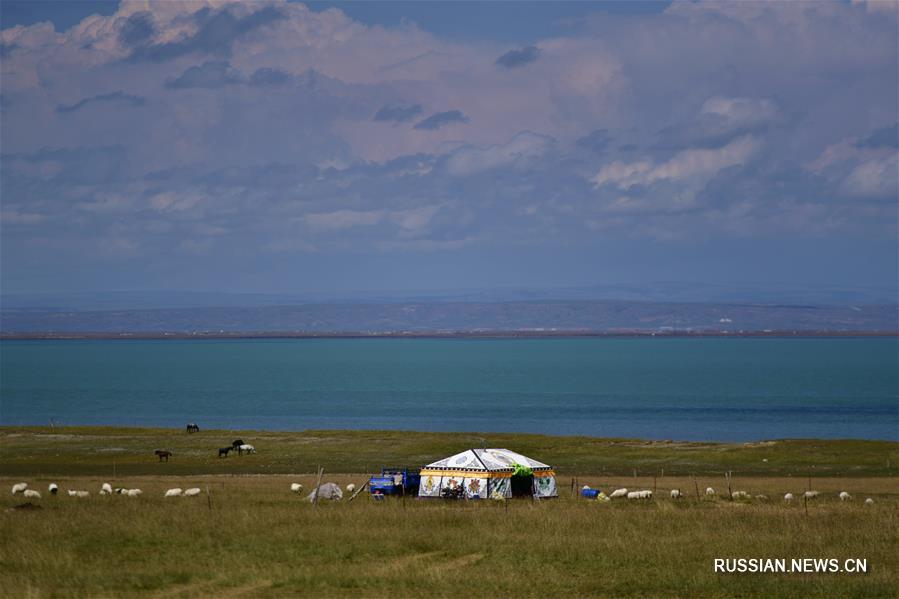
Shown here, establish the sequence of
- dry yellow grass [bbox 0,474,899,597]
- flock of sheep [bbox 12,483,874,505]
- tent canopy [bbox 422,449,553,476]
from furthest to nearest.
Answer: tent canopy [bbox 422,449,553,476] → flock of sheep [bbox 12,483,874,505] → dry yellow grass [bbox 0,474,899,597]

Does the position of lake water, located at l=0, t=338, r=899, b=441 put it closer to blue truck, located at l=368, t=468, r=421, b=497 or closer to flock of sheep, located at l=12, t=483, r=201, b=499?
blue truck, located at l=368, t=468, r=421, b=497

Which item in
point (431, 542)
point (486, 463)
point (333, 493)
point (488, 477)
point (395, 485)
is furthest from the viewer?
point (395, 485)

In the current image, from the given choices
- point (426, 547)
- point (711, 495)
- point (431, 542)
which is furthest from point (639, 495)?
point (426, 547)

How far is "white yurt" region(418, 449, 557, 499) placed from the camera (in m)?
47.3

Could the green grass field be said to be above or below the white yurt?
below

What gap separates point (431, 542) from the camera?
108 feet

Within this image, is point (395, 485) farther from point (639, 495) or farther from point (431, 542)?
point (431, 542)

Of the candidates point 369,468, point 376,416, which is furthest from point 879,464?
point 376,416

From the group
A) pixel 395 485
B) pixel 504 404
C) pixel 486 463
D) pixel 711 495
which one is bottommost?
pixel 711 495

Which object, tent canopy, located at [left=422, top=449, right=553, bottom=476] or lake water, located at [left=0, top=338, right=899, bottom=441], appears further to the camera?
lake water, located at [left=0, top=338, right=899, bottom=441]

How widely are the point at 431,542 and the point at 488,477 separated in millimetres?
14369

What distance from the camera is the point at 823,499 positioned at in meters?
48.8

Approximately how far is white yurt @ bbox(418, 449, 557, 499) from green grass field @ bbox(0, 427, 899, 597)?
5.56ft

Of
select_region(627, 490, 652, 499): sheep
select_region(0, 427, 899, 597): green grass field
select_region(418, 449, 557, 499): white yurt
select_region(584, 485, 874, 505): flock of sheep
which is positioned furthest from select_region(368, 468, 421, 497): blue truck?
select_region(627, 490, 652, 499): sheep
